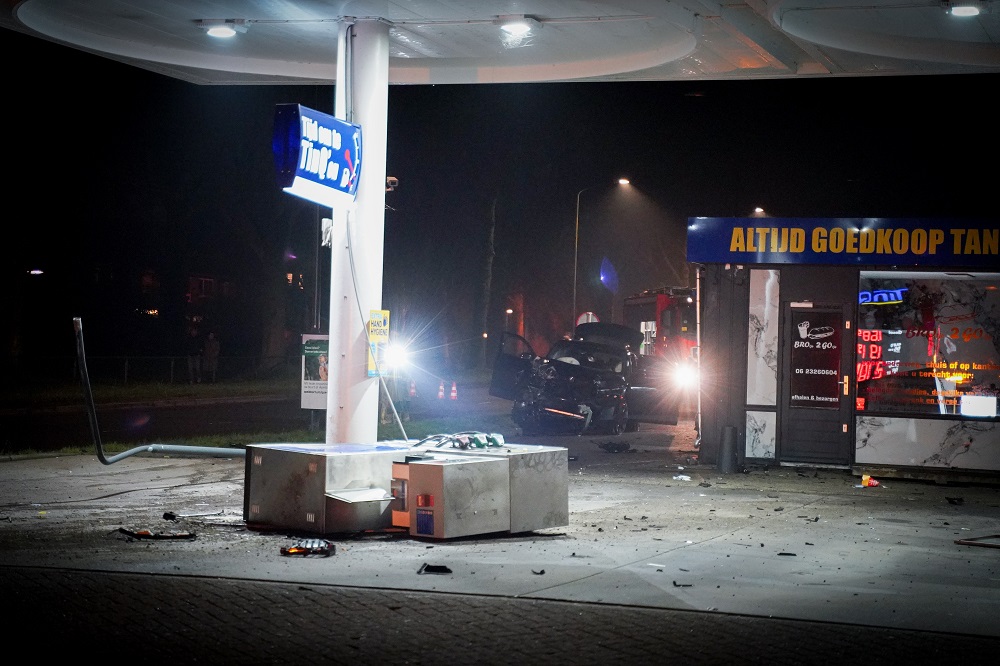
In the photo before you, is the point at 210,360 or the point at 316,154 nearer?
the point at 316,154

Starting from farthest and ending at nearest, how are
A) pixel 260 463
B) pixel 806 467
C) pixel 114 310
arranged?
pixel 114 310 → pixel 806 467 → pixel 260 463

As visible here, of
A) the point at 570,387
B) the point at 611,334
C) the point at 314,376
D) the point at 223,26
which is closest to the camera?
the point at 223,26

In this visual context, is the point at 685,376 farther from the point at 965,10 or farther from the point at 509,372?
the point at 965,10

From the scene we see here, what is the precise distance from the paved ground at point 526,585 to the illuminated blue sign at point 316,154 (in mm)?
3662

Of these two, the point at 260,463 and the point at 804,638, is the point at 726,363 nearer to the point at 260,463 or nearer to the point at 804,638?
the point at 260,463

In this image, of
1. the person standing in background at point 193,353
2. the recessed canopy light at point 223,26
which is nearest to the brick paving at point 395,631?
the recessed canopy light at point 223,26

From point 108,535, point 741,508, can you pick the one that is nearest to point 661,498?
point 741,508

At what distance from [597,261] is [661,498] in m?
56.8

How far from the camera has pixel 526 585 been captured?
7.92 meters

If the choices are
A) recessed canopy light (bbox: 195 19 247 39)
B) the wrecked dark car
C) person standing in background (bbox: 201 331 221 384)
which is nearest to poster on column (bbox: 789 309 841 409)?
the wrecked dark car

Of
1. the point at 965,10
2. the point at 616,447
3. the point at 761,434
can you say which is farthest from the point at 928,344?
the point at 616,447

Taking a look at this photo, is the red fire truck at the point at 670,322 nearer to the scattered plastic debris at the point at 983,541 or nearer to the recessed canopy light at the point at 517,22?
the recessed canopy light at the point at 517,22

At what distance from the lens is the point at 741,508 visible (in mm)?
12438

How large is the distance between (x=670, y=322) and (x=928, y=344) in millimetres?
17221
